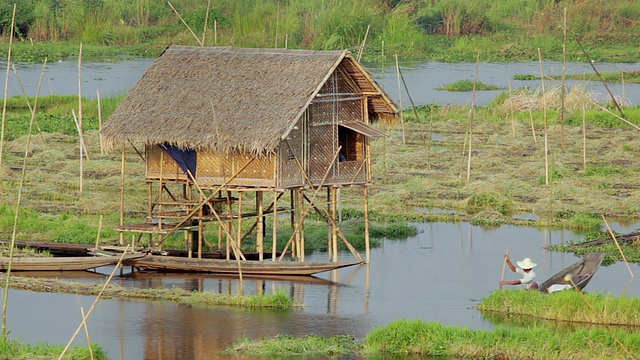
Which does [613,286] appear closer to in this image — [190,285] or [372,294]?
[372,294]

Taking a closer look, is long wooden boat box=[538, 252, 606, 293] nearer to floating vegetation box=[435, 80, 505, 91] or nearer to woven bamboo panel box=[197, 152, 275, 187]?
woven bamboo panel box=[197, 152, 275, 187]

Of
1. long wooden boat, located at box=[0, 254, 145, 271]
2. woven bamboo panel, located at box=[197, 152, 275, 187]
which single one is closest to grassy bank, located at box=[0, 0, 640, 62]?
woven bamboo panel, located at box=[197, 152, 275, 187]

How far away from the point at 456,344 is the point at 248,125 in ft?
18.1

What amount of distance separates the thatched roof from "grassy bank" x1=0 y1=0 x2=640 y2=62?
2536cm

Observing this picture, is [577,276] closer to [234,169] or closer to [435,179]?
[234,169]

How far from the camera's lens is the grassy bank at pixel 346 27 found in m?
48.0

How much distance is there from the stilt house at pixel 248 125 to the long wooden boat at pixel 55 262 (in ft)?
2.15

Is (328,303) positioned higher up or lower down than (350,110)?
lower down

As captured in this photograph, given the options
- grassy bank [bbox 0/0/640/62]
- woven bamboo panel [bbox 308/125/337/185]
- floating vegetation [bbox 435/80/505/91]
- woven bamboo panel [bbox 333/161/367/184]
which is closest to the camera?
woven bamboo panel [bbox 308/125/337/185]

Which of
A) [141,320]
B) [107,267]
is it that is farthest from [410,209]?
[141,320]

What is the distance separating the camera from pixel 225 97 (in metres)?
19.5

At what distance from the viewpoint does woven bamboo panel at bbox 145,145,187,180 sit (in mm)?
19828

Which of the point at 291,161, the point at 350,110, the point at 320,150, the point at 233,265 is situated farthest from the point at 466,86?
the point at 233,265

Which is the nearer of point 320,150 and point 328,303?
point 328,303
